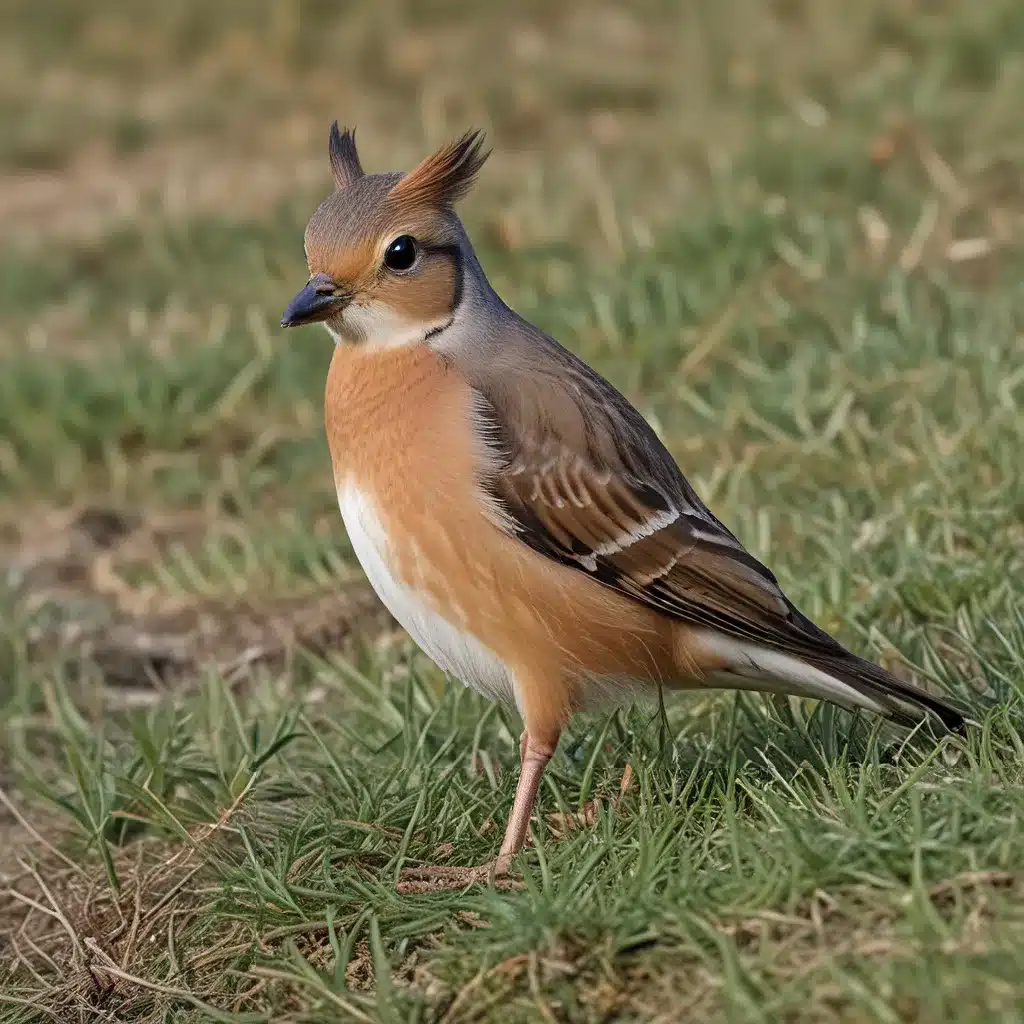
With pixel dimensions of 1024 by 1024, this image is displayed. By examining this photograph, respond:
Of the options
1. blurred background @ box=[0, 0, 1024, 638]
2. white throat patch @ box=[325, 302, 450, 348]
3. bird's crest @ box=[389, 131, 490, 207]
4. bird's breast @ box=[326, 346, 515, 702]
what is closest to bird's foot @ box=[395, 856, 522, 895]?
bird's breast @ box=[326, 346, 515, 702]

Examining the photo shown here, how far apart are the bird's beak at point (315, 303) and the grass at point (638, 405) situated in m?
1.29

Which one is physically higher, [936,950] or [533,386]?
[533,386]

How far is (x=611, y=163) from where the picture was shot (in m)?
10.5

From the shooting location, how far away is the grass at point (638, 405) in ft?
12.6

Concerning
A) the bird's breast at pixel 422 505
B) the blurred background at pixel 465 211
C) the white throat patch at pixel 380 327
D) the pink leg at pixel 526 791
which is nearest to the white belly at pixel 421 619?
the bird's breast at pixel 422 505

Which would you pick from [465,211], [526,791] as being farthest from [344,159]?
[465,211]

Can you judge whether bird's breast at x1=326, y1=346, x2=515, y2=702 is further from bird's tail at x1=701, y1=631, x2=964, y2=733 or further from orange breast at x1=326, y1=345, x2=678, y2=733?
bird's tail at x1=701, y1=631, x2=964, y2=733

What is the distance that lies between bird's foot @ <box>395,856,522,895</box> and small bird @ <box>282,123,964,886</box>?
0.04 ft

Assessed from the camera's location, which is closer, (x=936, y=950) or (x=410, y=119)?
(x=936, y=950)

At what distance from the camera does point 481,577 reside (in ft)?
14.7

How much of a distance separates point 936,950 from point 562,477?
5.71ft

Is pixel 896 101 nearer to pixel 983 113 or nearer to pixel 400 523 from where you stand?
pixel 983 113

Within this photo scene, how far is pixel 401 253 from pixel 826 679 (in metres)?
1.65

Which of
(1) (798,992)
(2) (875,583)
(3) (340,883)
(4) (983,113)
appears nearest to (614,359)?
(2) (875,583)
